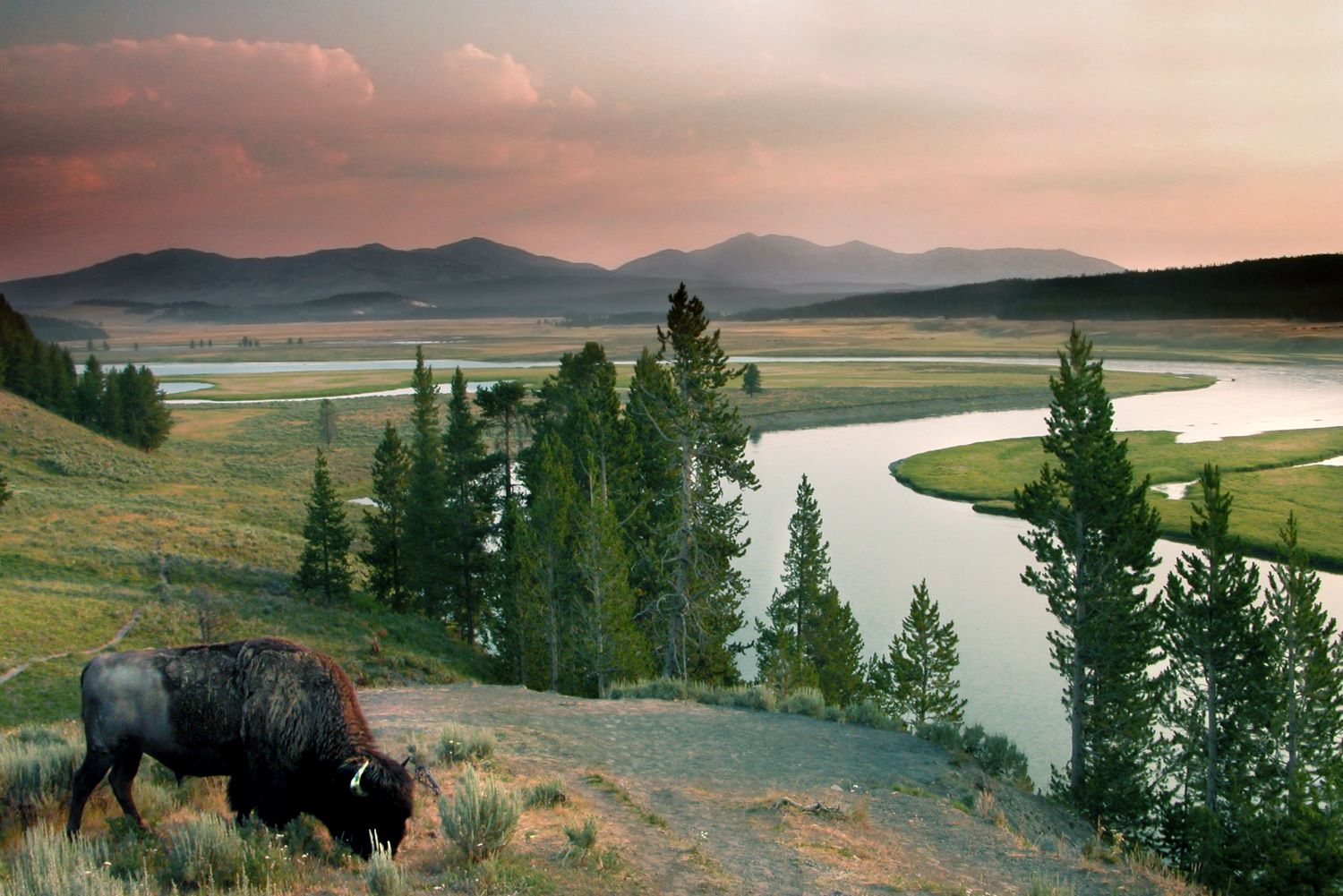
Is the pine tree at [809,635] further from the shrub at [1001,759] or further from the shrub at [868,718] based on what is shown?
the shrub at [1001,759]

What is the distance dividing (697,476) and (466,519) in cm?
1486

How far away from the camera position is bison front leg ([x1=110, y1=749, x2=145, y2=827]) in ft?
27.3

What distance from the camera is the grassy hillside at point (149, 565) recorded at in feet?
87.7

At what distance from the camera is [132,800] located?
339 inches

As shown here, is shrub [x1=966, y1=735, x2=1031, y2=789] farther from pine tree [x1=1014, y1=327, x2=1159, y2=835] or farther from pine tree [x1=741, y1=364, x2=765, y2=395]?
pine tree [x1=741, y1=364, x2=765, y2=395]

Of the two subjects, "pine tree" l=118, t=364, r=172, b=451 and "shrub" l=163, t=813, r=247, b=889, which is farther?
"pine tree" l=118, t=364, r=172, b=451

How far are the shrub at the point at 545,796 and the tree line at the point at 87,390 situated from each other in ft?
263

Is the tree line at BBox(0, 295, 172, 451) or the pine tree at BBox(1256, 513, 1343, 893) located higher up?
the tree line at BBox(0, 295, 172, 451)

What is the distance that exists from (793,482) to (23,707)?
49.7 meters

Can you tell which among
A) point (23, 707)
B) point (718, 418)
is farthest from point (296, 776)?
point (718, 418)

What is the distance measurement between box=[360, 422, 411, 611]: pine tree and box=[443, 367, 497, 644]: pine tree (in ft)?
8.21

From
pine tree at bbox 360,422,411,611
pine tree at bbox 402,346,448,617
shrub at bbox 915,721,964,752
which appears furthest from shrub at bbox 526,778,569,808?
pine tree at bbox 360,422,411,611

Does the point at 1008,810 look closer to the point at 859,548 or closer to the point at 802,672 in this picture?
the point at 802,672

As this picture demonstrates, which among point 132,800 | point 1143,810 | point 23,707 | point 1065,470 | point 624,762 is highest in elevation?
point 1065,470
